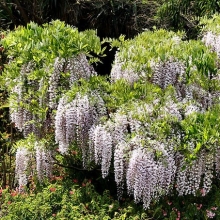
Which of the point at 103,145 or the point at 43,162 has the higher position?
the point at 103,145

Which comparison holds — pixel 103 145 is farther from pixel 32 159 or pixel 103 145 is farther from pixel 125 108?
pixel 32 159

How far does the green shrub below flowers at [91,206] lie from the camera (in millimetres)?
4766

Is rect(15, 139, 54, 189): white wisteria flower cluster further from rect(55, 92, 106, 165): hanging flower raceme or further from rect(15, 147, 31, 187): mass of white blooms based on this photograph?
rect(55, 92, 106, 165): hanging flower raceme

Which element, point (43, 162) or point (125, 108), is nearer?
point (125, 108)

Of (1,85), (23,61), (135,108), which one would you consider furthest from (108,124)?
(1,85)

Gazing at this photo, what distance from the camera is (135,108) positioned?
15.4 ft

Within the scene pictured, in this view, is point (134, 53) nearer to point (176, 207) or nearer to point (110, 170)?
point (110, 170)

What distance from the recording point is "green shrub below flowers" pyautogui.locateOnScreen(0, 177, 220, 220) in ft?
15.6

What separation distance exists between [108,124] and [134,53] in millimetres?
1264

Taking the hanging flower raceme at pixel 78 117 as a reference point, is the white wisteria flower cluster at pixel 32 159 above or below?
below

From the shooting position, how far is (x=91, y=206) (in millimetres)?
4949

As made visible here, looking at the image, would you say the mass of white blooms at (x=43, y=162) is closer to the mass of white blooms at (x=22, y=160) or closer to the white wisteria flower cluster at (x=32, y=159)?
the white wisteria flower cluster at (x=32, y=159)

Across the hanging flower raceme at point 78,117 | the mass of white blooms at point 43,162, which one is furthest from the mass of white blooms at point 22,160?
the hanging flower raceme at point 78,117

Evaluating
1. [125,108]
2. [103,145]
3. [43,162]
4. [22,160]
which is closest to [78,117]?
[103,145]
